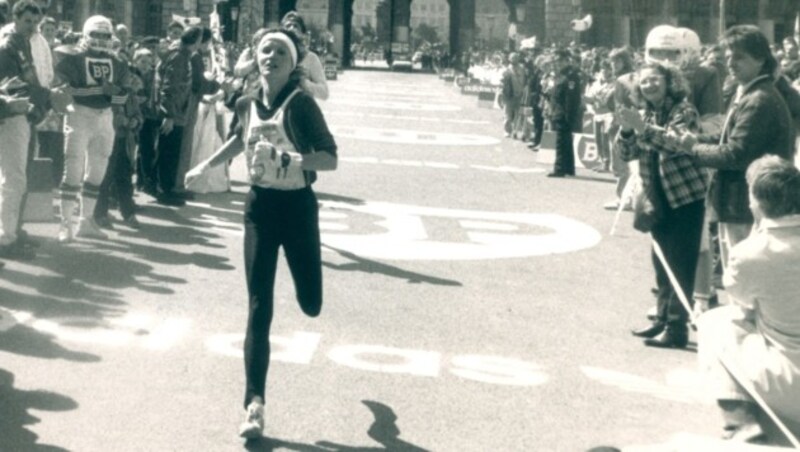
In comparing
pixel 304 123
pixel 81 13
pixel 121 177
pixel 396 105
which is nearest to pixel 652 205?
pixel 304 123

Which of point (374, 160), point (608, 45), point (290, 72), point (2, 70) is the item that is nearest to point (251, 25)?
point (608, 45)

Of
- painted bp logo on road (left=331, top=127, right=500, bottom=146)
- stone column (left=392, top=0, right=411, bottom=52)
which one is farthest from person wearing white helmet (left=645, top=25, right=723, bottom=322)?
stone column (left=392, top=0, right=411, bottom=52)

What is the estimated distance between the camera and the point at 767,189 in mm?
5898

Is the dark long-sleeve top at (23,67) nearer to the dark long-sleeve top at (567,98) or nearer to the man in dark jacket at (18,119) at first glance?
the man in dark jacket at (18,119)

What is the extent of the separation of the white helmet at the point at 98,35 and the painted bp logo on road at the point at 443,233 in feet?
8.75

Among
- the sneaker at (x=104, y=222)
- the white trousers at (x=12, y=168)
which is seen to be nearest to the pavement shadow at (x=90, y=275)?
the white trousers at (x=12, y=168)

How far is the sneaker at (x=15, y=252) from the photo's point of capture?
1116 centimetres

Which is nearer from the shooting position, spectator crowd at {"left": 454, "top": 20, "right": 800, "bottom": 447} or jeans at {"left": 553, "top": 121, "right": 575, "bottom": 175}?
spectator crowd at {"left": 454, "top": 20, "right": 800, "bottom": 447}

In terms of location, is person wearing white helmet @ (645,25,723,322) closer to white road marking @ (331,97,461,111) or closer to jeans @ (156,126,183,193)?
jeans @ (156,126,183,193)

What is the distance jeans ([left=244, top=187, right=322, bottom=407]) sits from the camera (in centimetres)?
657

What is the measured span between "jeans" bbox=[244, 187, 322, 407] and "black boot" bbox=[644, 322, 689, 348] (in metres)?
3.04

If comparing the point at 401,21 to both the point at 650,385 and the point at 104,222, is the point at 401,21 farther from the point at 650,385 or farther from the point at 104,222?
the point at 650,385

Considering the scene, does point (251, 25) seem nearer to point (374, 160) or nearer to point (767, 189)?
point (374, 160)

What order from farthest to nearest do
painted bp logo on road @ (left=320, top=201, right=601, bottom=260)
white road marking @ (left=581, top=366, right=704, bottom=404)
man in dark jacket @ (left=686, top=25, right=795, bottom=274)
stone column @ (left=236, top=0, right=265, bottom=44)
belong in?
stone column @ (left=236, top=0, right=265, bottom=44), painted bp logo on road @ (left=320, top=201, right=601, bottom=260), man in dark jacket @ (left=686, top=25, right=795, bottom=274), white road marking @ (left=581, top=366, right=704, bottom=404)
